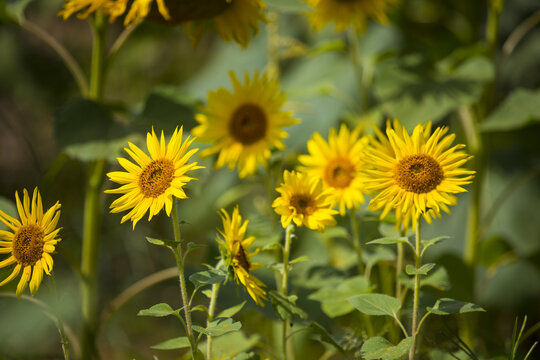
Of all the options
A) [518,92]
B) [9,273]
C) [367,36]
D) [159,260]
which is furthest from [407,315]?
[159,260]

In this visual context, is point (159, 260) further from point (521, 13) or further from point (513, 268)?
point (521, 13)

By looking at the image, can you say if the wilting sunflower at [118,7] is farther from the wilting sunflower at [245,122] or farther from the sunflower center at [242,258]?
the sunflower center at [242,258]

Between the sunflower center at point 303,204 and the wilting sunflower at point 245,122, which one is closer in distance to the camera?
the sunflower center at point 303,204

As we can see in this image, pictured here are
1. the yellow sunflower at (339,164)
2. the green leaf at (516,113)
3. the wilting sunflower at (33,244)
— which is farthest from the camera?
the green leaf at (516,113)

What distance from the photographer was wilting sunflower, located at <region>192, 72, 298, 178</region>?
52 cm

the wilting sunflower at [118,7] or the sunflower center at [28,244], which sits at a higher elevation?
the wilting sunflower at [118,7]

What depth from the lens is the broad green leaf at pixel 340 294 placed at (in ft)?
1.56

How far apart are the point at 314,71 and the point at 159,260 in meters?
0.76

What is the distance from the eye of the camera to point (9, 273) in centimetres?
34

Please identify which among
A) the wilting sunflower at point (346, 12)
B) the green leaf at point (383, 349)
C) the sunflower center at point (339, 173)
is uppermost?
the wilting sunflower at point (346, 12)

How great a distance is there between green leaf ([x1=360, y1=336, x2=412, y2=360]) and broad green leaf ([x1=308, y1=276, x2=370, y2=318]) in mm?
111

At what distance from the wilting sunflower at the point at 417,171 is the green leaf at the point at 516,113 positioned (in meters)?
0.37

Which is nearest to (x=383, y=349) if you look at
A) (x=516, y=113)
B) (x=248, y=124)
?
(x=248, y=124)

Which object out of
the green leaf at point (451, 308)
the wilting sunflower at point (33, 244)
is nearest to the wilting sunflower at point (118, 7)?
the wilting sunflower at point (33, 244)
